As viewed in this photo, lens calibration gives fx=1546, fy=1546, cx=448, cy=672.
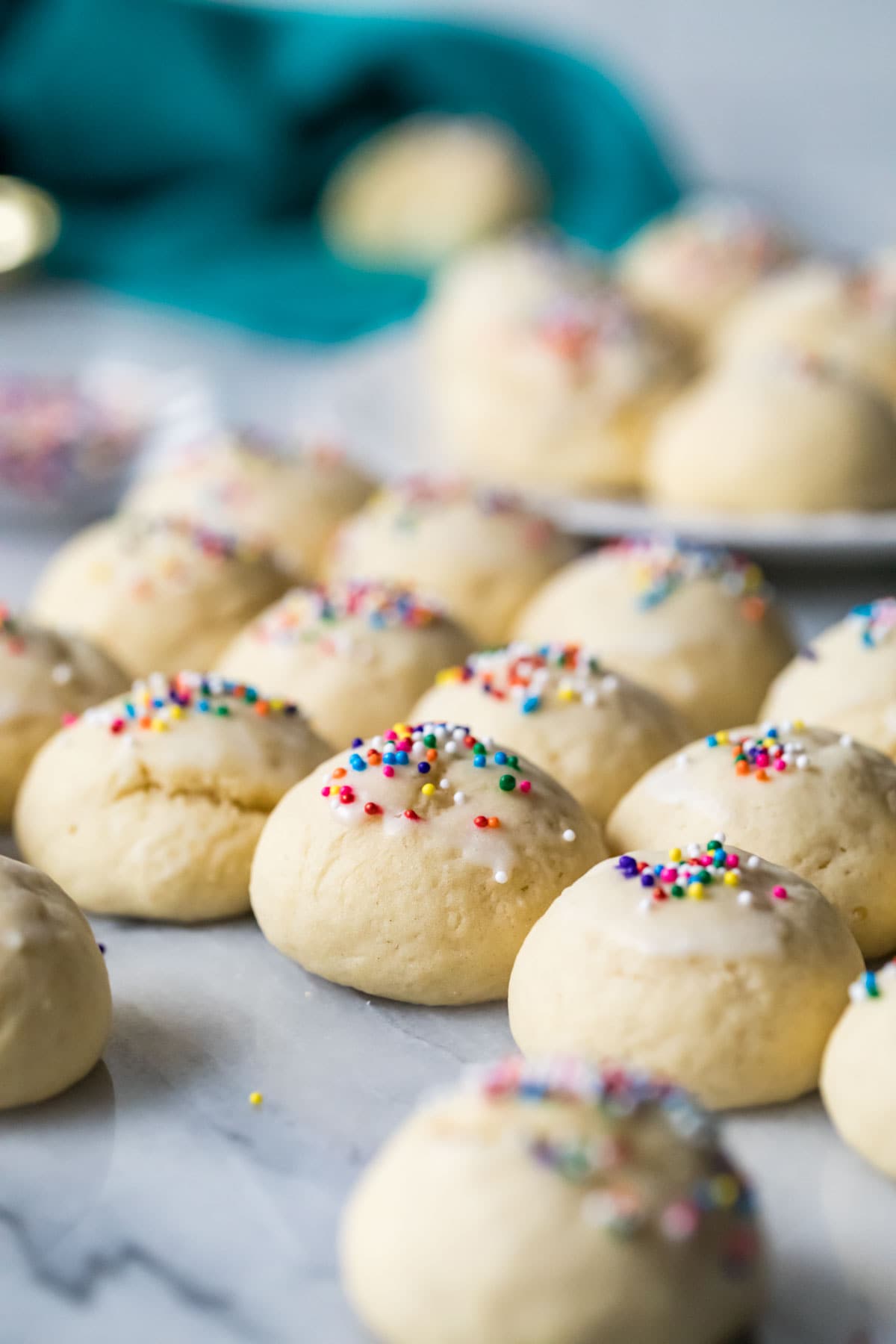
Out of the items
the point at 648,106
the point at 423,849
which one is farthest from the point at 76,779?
the point at 648,106

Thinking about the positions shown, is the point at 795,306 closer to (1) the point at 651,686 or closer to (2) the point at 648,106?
(1) the point at 651,686

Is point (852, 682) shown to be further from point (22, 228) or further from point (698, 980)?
point (22, 228)

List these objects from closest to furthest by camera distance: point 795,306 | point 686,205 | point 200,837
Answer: point 200,837 → point 795,306 → point 686,205

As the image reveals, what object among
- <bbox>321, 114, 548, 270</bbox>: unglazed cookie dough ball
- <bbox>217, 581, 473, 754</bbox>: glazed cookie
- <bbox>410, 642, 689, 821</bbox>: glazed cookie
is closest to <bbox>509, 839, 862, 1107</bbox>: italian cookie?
<bbox>410, 642, 689, 821</bbox>: glazed cookie

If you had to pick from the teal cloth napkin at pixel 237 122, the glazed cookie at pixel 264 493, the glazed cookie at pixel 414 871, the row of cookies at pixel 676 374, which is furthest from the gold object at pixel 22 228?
the glazed cookie at pixel 414 871

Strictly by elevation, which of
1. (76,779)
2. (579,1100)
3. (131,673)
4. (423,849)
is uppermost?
(579,1100)

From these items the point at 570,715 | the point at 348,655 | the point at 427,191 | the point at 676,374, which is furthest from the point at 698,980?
the point at 427,191
